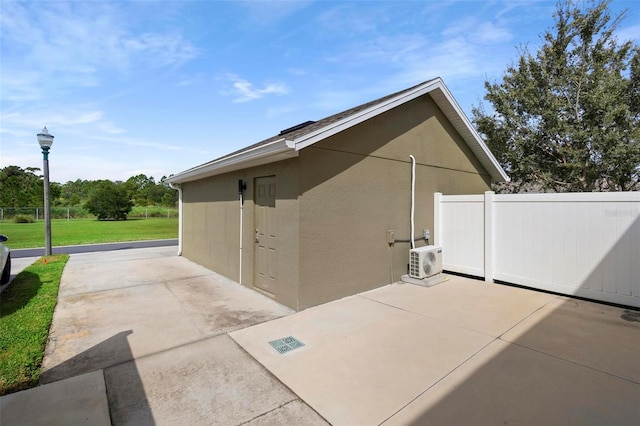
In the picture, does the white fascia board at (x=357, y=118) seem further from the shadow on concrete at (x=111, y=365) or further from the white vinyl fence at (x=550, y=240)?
the shadow on concrete at (x=111, y=365)

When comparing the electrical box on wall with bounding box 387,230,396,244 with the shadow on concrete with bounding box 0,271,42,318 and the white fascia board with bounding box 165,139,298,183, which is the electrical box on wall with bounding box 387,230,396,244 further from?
the shadow on concrete with bounding box 0,271,42,318

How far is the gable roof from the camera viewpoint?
4629 mm

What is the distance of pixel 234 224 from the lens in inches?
275

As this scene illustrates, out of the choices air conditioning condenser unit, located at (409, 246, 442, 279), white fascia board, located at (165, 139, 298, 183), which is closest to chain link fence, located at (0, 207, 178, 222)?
white fascia board, located at (165, 139, 298, 183)

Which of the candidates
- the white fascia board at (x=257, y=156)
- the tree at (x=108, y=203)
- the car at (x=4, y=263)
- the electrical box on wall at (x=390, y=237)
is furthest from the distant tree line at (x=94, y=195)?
the electrical box on wall at (x=390, y=237)

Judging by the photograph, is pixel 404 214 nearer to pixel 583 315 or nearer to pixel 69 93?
pixel 583 315

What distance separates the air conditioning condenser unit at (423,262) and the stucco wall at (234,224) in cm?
289

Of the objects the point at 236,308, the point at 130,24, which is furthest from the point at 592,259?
the point at 130,24

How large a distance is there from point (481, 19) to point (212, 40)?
6.34 metres

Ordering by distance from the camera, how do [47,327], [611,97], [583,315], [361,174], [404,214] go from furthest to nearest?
1. [611,97]
2. [404,214]
3. [361,174]
4. [583,315]
5. [47,327]

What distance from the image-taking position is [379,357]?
333 cm

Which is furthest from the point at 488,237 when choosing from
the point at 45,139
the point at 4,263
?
the point at 45,139

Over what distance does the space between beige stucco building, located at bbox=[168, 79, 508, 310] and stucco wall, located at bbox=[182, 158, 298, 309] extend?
23 millimetres

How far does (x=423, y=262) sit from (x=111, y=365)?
5466mm
